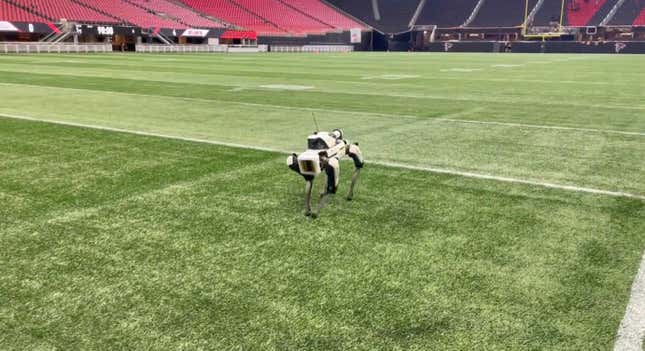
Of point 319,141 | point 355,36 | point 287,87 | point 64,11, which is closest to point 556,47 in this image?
point 355,36

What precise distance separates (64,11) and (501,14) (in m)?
46.3

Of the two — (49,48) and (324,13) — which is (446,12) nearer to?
(324,13)

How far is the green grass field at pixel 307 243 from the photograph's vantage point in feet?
7.74

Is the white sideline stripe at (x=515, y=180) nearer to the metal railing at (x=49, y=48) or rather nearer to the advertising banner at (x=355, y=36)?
the metal railing at (x=49, y=48)

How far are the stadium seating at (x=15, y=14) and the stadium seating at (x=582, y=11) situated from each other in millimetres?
51874

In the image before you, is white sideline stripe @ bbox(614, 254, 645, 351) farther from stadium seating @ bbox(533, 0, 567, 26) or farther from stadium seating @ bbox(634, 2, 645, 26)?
stadium seating @ bbox(533, 0, 567, 26)

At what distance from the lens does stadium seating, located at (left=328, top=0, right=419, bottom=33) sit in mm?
69312

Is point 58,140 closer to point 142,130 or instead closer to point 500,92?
point 142,130

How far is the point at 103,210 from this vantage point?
12.6ft

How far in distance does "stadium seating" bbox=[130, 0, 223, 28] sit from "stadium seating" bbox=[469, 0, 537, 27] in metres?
30.5

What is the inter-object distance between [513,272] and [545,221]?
102 centimetres

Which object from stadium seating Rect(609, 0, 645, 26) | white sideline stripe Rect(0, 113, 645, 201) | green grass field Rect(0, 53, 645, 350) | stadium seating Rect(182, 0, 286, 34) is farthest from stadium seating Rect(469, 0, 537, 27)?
white sideline stripe Rect(0, 113, 645, 201)

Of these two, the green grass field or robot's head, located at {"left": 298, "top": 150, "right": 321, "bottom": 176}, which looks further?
robot's head, located at {"left": 298, "top": 150, "right": 321, "bottom": 176}

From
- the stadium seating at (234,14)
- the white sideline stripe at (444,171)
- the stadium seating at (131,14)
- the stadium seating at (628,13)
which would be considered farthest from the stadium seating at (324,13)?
the white sideline stripe at (444,171)
